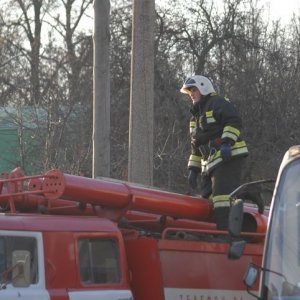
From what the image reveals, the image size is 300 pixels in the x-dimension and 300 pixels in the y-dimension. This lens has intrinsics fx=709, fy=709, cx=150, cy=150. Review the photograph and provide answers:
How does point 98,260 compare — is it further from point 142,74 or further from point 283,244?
point 142,74

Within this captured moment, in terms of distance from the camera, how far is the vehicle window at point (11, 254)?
5.07 m

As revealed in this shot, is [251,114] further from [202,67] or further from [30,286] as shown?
[30,286]

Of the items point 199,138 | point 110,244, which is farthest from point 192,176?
point 110,244

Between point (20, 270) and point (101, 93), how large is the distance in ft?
26.8

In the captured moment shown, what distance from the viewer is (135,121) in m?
10.6

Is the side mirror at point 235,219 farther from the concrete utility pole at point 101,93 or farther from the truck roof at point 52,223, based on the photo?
the concrete utility pole at point 101,93

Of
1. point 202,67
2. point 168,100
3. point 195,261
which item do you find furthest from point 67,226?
point 202,67

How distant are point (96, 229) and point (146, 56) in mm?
5393

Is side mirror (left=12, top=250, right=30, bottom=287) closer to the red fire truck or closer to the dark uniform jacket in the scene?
the red fire truck

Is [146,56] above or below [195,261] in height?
above

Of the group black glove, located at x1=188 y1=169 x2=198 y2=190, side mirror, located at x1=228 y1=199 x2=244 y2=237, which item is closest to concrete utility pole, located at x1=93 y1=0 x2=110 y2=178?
black glove, located at x1=188 y1=169 x2=198 y2=190

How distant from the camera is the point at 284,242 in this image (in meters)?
4.69

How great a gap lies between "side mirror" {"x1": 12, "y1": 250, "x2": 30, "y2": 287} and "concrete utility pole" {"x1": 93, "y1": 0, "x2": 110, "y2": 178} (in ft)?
24.3

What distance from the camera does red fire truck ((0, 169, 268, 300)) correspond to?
17.1 feet
